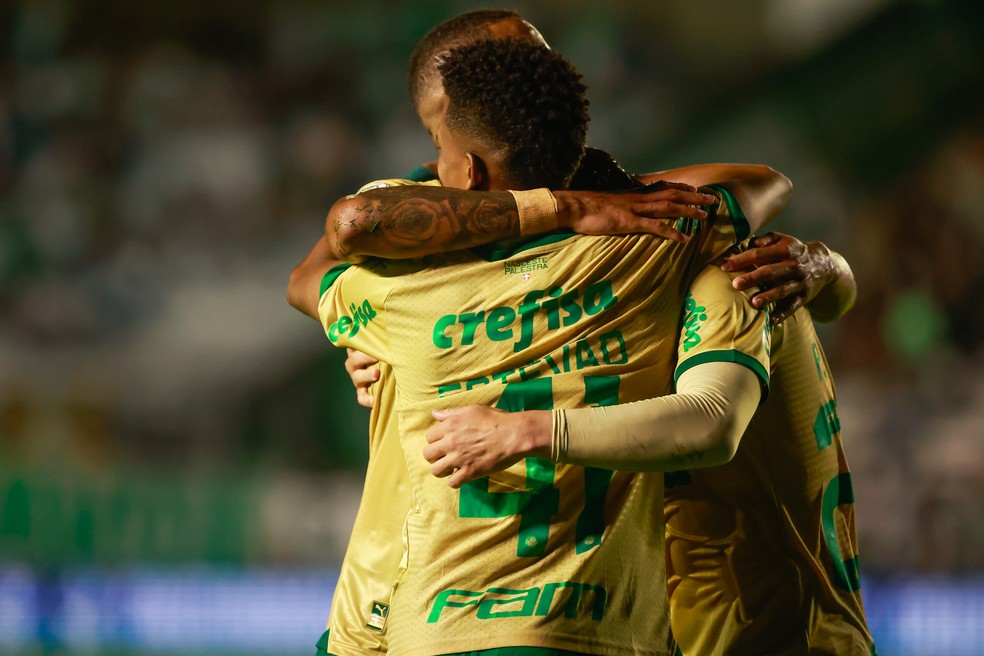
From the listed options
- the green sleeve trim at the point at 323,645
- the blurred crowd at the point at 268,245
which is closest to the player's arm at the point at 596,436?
the green sleeve trim at the point at 323,645

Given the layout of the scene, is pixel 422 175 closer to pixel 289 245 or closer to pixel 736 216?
pixel 736 216

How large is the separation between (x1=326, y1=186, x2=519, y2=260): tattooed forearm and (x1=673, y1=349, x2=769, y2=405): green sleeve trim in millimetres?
350

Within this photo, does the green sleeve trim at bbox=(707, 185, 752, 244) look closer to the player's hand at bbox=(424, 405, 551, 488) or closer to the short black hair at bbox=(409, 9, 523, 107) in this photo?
the player's hand at bbox=(424, 405, 551, 488)

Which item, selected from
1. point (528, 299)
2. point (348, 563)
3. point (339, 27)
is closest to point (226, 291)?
point (339, 27)

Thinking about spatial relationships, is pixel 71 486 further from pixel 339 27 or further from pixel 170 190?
pixel 339 27

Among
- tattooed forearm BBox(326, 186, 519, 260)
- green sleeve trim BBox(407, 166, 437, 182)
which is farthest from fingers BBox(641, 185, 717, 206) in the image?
green sleeve trim BBox(407, 166, 437, 182)

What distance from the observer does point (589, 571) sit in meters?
1.70

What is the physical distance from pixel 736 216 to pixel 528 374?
52 centimetres

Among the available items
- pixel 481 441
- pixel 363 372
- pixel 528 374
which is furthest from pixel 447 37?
pixel 481 441

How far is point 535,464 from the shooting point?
1.74 m

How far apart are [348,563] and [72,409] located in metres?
6.35

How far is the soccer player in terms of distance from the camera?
170cm

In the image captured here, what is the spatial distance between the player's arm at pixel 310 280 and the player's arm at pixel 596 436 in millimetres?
753

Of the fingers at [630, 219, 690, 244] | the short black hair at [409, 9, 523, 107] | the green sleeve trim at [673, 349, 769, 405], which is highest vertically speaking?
the short black hair at [409, 9, 523, 107]
